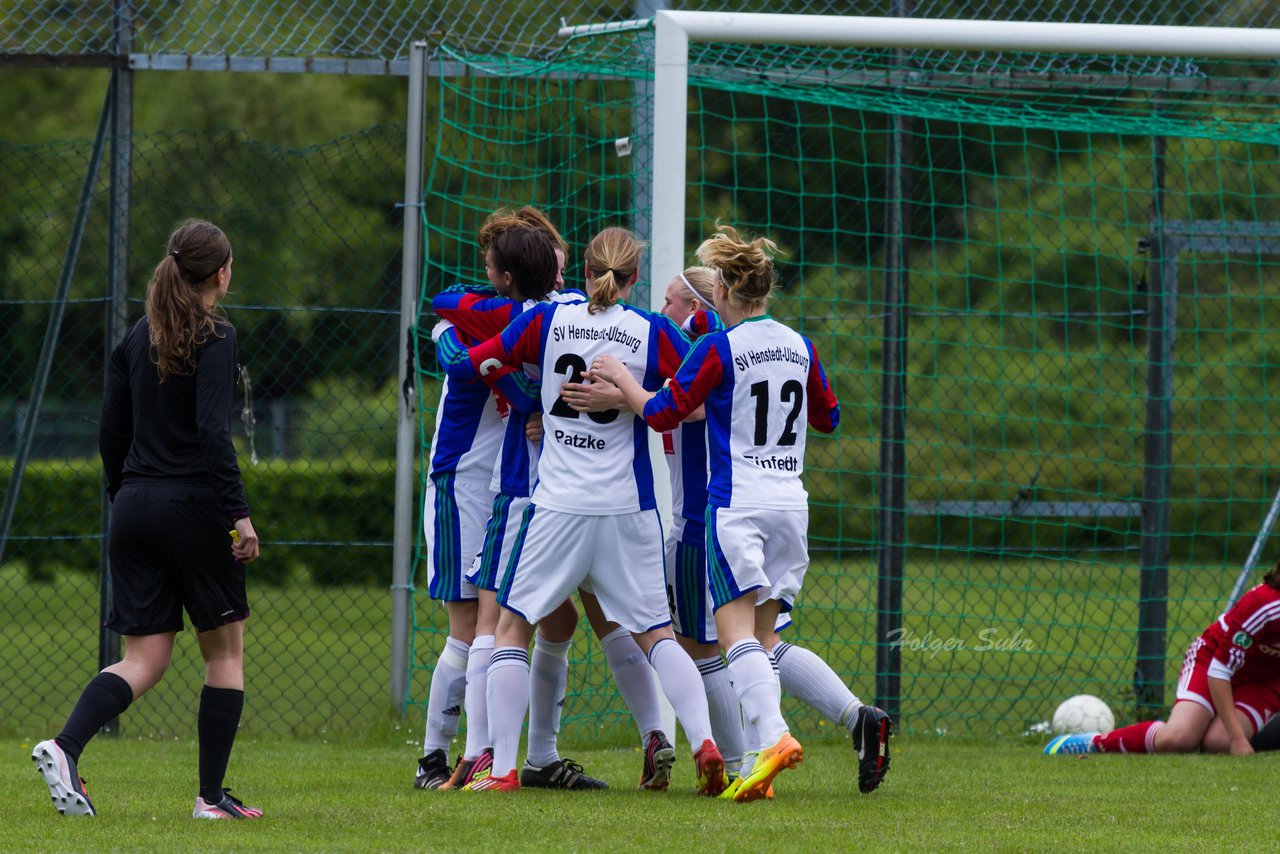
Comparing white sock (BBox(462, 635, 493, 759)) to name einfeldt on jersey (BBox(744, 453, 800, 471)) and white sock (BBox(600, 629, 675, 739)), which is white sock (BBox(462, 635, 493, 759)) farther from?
name einfeldt on jersey (BBox(744, 453, 800, 471))

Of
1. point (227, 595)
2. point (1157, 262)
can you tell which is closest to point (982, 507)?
point (1157, 262)

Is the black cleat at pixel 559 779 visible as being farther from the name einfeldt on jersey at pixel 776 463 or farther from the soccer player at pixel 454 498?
the name einfeldt on jersey at pixel 776 463

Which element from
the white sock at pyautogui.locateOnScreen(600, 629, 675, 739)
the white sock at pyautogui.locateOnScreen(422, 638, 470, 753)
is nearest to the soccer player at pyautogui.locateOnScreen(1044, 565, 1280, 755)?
the white sock at pyautogui.locateOnScreen(600, 629, 675, 739)

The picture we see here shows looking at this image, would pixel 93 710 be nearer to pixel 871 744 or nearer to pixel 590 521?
pixel 590 521

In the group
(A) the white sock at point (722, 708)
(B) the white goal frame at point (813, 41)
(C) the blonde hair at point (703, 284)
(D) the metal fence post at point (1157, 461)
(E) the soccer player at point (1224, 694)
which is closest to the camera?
(A) the white sock at point (722, 708)

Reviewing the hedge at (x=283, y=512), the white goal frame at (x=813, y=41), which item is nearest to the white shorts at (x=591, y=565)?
the white goal frame at (x=813, y=41)

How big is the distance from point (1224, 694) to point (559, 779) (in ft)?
9.01

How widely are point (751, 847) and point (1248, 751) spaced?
3.21 metres

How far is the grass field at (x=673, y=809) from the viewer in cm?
359

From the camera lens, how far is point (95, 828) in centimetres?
377

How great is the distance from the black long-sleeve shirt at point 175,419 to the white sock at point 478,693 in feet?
3.47

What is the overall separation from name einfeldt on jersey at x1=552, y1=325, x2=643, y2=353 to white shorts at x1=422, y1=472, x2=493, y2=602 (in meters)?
0.64

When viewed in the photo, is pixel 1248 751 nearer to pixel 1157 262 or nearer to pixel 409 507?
pixel 1157 262

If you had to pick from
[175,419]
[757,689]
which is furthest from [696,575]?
[175,419]
